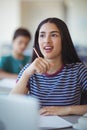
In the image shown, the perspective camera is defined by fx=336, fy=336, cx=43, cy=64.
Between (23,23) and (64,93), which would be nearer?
(64,93)

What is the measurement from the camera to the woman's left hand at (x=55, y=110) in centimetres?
83

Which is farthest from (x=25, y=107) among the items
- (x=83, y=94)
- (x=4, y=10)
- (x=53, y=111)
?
(x=4, y=10)

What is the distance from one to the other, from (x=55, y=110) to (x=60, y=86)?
3.6 inches

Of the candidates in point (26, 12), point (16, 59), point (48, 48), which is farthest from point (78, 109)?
point (26, 12)

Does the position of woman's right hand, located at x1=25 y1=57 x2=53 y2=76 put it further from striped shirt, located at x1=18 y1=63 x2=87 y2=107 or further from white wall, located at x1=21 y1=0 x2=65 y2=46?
white wall, located at x1=21 y1=0 x2=65 y2=46

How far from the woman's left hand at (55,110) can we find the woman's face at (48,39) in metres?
0.14

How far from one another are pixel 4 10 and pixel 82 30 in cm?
93

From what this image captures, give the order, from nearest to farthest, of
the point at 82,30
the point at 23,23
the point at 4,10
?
the point at 82,30 < the point at 4,10 < the point at 23,23

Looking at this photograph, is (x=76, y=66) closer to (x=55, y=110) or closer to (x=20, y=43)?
(x=55, y=110)

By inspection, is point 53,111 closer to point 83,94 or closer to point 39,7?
point 83,94

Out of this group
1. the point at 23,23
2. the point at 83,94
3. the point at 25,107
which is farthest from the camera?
the point at 23,23

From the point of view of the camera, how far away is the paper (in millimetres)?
718

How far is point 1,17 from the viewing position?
3598 millimetres


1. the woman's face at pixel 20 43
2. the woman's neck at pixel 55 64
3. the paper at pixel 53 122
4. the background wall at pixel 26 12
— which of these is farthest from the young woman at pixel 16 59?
the background wall at pixel 26 12
